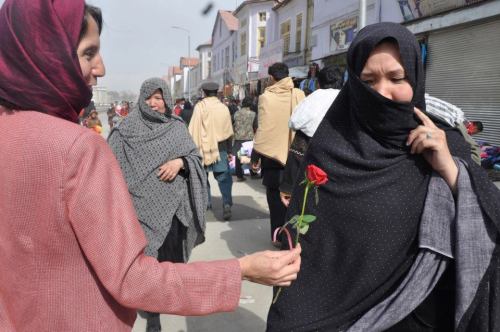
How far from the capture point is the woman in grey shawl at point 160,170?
9.86ft

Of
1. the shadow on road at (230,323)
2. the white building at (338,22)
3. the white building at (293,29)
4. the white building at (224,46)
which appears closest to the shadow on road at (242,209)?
the shadow on road at (230,323)

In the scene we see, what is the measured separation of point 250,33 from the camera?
91.3ft

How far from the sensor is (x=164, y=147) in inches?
120

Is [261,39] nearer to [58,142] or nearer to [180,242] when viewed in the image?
[180,242]

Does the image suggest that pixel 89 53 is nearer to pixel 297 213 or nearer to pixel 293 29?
pixel 297 213

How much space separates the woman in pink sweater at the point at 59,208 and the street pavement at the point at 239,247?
2327 mm

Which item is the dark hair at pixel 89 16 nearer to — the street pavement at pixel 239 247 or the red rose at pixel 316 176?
the red rose at pixel 316 176

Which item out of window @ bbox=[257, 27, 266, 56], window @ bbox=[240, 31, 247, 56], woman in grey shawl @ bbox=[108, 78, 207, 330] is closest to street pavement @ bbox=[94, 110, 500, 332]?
woman in grey shawl @ bbox=[108, 78, 207, 330]

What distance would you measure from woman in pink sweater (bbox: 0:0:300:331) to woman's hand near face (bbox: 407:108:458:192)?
0.82m

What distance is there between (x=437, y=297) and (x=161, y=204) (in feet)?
6.61

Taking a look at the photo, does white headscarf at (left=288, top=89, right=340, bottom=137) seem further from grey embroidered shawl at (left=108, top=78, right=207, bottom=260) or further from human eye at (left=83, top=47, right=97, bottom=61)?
human eye at (left=83, top=47, right=97, bottom=61)

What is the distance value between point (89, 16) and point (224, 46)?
124ft

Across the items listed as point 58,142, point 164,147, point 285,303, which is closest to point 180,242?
point 164,147

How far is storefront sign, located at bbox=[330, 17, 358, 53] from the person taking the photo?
1300cm
